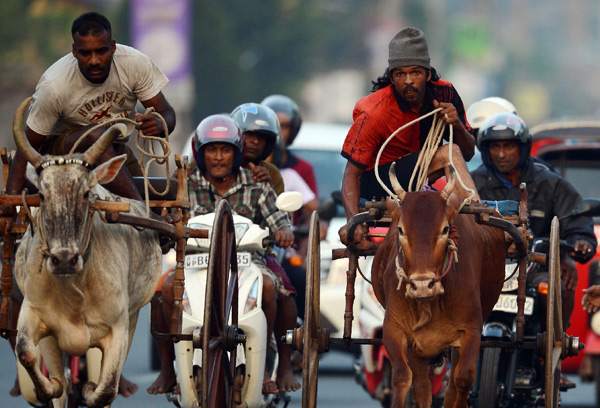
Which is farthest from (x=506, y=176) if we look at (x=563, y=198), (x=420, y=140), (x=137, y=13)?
(x=137, y=13)

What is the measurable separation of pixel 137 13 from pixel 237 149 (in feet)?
122

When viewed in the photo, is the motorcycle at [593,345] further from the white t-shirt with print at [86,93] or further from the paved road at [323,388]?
the white t-shirt with print at [86,93]

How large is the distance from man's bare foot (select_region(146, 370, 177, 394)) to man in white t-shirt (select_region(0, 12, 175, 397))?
131 centimetres

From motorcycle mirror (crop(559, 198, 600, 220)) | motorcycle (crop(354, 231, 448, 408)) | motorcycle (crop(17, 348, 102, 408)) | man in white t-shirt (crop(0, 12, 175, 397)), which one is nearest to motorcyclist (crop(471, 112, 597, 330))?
motorcycle mirror (crop(559, 198, 600, 220))

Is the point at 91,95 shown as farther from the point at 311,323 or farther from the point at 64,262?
the point at 311,323

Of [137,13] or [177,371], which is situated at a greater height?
[137,13]

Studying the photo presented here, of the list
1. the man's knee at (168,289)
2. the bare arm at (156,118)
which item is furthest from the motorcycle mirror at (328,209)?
the bare arm at (156,118)

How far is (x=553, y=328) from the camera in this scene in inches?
367

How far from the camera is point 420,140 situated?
32.9 ft

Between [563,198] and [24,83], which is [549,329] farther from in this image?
[24,83]

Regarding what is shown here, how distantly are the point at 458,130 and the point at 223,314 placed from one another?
1.88 meters

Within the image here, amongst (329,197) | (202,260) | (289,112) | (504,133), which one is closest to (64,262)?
(202,260)

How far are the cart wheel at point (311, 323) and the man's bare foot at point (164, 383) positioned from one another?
44.3 inches

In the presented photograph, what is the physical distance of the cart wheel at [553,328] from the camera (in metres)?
9.12
